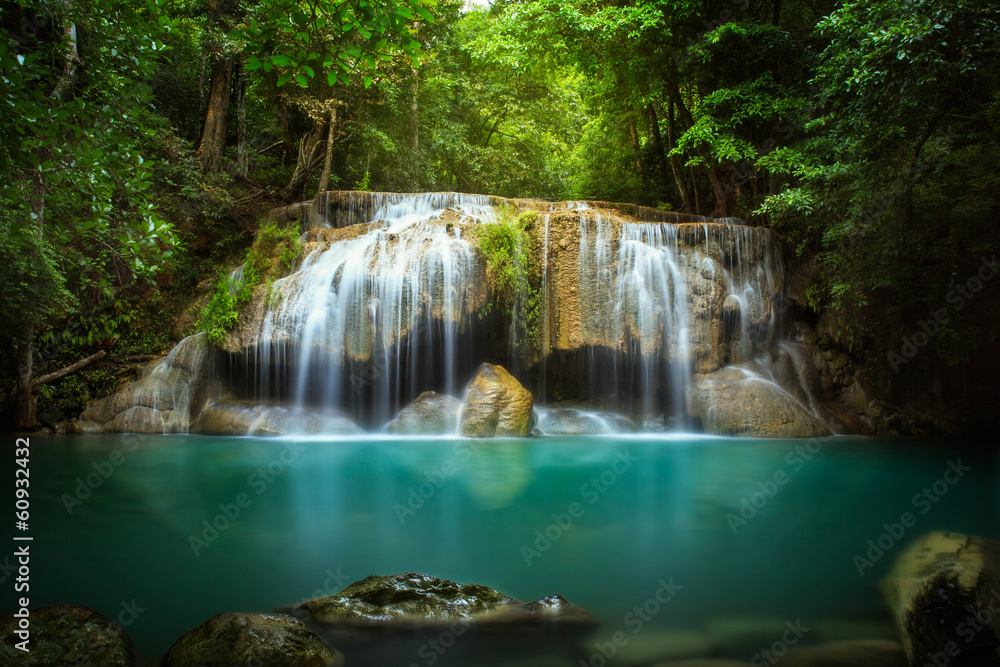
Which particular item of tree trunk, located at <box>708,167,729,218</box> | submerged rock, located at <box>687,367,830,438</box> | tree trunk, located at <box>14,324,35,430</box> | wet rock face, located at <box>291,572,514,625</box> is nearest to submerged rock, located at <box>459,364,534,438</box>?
submerged rock, located at <box>687,367,830,438</box>

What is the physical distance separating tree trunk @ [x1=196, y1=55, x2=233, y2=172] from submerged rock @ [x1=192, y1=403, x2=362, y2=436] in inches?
337

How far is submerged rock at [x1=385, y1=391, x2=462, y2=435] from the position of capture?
34.0 ft

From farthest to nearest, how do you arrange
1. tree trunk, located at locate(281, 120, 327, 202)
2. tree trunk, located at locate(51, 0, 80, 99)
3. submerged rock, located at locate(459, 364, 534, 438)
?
1. tree trunk, located at locate(281, 120, 327, 202)
2. submerged rock, located at locate(459, 364, 534, 438)
3. tree trunk, located at locate(51, 0, 80, 99)

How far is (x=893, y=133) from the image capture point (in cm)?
765

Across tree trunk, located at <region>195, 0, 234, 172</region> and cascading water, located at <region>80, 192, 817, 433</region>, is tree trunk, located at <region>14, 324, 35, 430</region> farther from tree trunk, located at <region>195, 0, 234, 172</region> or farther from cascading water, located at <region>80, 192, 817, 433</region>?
tree trunk, located at <region>195, 0, 234, 172</region>

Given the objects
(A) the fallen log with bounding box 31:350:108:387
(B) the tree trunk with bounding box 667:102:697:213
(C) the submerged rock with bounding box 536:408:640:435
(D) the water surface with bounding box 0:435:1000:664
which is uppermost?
(B) the tree trunk with bounding box 667:102:697:213

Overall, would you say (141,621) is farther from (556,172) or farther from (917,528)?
(556,172)

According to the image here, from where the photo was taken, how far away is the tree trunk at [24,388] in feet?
31.2

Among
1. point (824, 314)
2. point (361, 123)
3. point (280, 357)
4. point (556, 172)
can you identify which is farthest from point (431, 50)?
point (824, 314)

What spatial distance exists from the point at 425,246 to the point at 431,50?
9.91 m

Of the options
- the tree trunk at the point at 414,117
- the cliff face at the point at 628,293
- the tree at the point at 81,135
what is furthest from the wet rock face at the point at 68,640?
the tree trunk at the point at 414,117

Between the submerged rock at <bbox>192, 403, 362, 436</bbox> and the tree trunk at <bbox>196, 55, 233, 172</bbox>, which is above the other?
the tree trunk at <bbox>196, 55, 233, 172</bbox>

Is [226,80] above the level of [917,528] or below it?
above

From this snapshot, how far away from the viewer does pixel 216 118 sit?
1602 cm
